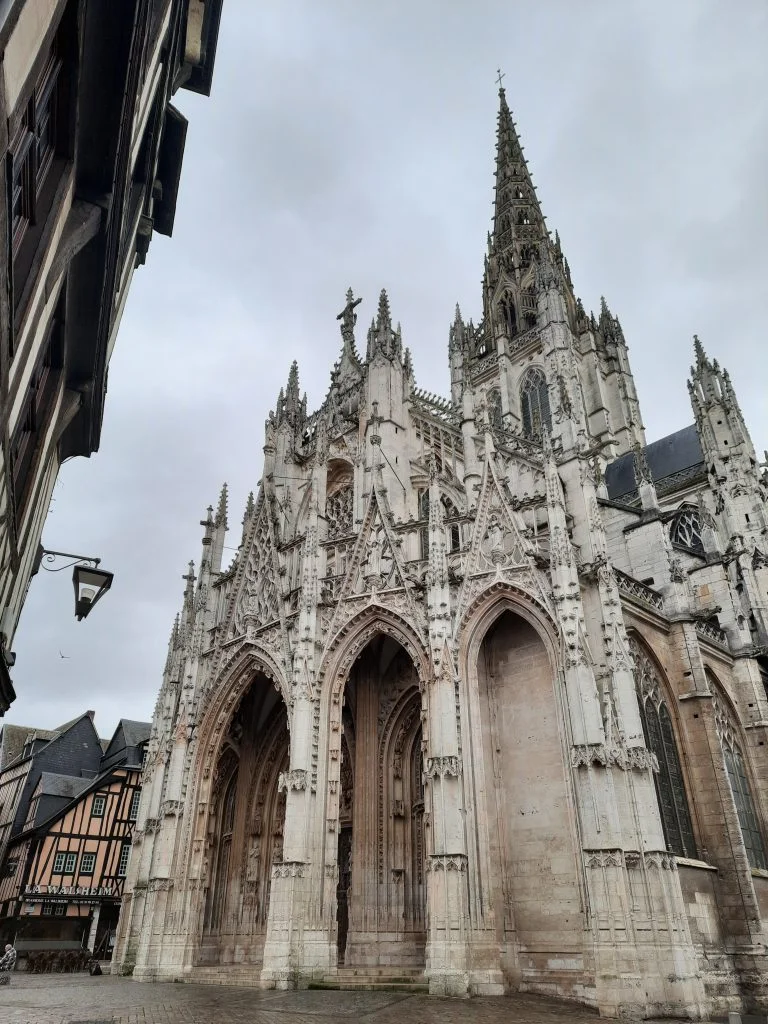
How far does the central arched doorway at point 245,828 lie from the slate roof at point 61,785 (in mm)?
14977

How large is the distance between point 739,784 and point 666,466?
1632 centimetres

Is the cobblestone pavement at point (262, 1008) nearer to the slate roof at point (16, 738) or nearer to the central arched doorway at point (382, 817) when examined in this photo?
the central arched doorway at point (382, 817)

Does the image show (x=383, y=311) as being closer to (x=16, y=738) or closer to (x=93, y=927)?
(x=93, y=927)

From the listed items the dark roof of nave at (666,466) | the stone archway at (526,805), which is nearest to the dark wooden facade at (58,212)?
the stone archway at (526,805)

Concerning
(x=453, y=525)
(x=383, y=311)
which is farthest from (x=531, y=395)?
(x=453, y=525)

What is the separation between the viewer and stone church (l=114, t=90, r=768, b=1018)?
1309 centimetres

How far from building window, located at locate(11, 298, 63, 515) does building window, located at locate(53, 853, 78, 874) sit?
2919 cm

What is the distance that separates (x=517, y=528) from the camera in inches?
631

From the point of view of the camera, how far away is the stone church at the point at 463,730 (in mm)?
13086

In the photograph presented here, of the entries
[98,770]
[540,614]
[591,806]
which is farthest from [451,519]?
[98,770]

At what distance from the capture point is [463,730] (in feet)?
48.6

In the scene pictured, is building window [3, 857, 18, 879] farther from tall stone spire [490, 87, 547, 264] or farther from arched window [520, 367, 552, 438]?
tall stone spire [490, 87, 547, 264]

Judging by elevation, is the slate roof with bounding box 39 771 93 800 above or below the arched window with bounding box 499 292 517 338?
below

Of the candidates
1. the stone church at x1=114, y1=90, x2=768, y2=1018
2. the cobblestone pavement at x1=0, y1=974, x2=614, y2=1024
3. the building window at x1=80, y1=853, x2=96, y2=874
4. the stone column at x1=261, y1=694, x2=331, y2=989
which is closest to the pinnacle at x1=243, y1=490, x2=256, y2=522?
the stone church at x1=114, y1=90, x2=768, y2=1018
